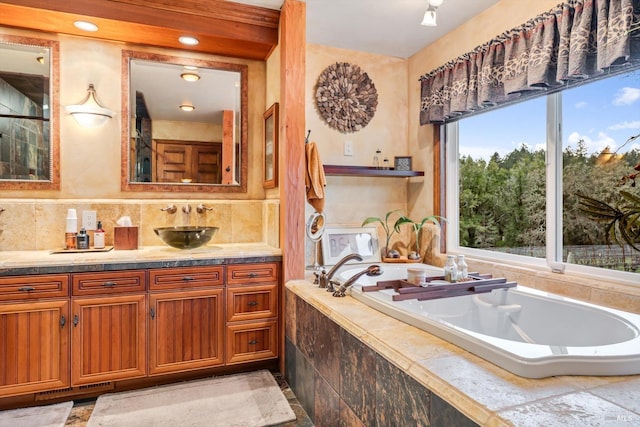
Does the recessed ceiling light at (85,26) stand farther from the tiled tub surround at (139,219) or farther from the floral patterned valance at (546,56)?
the floral patterned valance at (546,56)

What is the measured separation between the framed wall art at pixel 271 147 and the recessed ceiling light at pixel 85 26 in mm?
1244

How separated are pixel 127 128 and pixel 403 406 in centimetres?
263

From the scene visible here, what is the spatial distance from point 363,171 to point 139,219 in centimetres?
174

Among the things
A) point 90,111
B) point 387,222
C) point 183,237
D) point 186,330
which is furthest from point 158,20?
point 387,222

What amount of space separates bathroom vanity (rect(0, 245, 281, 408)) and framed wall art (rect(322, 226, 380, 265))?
64 centimetres

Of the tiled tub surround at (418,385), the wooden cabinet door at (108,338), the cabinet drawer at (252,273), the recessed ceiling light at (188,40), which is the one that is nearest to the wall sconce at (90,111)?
the recessed ceiling light at (188,40)

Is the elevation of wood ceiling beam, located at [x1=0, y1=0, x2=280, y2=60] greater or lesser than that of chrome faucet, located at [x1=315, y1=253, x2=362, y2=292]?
greater

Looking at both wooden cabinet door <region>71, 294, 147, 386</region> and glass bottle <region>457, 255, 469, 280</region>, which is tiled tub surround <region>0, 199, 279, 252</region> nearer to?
wooden cabinet door <region>71, 294, 147, 386</region>

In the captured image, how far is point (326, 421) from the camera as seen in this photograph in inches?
71.5

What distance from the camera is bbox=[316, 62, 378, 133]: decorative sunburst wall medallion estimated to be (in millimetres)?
3230

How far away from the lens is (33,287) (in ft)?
6.99

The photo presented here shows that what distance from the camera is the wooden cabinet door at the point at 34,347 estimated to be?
209 centimetres

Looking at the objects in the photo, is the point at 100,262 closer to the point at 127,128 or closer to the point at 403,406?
the point at 127,128

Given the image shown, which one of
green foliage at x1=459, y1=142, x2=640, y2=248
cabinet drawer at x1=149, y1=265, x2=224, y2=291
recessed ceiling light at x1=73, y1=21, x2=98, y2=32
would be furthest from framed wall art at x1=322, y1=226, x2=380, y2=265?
recessed ceiling light at x1=73, y1=21, x2=98, y2=32
